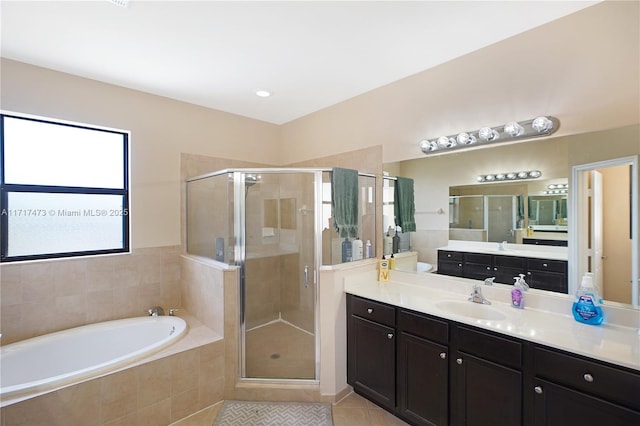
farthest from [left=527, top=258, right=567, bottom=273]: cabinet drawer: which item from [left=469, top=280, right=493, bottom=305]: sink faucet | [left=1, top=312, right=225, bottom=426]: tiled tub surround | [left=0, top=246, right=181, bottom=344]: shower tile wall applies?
[left=0, top=246, right=181, bottom=344]: shower tile wall

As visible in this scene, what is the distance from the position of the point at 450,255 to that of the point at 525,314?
2.13 ft

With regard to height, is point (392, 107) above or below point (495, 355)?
above

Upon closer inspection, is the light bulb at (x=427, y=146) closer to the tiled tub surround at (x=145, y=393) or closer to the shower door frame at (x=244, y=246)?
the shower door frame at (x=244, y=246)

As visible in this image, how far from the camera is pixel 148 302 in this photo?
2914 mm

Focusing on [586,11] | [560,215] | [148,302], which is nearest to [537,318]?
[560,215]

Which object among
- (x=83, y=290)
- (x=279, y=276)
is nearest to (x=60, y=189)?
(x=83, y=290)

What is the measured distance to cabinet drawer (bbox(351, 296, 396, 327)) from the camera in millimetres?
2045

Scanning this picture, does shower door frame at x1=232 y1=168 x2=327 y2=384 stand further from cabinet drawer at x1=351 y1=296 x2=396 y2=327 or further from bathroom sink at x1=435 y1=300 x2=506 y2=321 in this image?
bathroom sink at x1=435 y1=300 x2=506 y2=321

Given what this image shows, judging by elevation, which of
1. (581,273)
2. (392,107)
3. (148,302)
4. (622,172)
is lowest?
(148,302)

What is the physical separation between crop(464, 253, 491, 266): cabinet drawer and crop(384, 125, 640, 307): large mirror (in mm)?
193

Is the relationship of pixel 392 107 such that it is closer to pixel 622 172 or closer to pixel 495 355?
pixel 622 172

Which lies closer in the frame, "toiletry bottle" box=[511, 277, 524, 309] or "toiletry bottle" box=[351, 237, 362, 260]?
"toiletry bottle" box=[511, 277, 524, 309]

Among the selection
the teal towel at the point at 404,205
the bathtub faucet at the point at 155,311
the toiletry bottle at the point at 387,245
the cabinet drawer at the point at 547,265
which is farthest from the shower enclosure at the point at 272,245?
the cabinet drawer at the point at 547,265

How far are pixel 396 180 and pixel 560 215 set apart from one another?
3.93 ft
